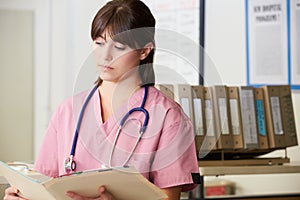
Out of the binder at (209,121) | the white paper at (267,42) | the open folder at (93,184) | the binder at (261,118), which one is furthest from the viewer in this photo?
the white paper at (267,42)

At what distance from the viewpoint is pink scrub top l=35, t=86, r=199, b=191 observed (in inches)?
64.5

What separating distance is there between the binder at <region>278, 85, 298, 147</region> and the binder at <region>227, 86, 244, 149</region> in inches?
8.1

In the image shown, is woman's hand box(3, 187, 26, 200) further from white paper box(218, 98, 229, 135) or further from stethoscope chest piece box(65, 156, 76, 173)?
white paper box(218, 98, 229, 135)

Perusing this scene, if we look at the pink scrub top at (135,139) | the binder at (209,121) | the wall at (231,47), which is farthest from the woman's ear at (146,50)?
the wall at (231,47)

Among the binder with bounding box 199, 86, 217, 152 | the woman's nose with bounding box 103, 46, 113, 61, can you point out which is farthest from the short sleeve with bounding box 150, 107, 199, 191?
the binder with bounding box 199, 86, 217, 152

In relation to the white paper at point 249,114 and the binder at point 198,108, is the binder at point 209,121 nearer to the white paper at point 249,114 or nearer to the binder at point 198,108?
the binder at point 198,108

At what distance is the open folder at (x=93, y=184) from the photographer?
143cm

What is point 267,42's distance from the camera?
352cm

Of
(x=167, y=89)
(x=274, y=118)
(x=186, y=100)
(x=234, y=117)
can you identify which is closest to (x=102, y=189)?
(x=167, y=89)

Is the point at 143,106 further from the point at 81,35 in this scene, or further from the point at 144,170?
the point at 81,35

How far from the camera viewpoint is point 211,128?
8.62 feet

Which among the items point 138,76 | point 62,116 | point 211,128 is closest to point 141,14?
point 138,76

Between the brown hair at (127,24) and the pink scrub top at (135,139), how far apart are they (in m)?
0.13

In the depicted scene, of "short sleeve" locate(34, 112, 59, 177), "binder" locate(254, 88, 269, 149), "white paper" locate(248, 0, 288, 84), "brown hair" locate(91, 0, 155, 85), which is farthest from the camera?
"white paper" locate(248, 0, 288, 84)
